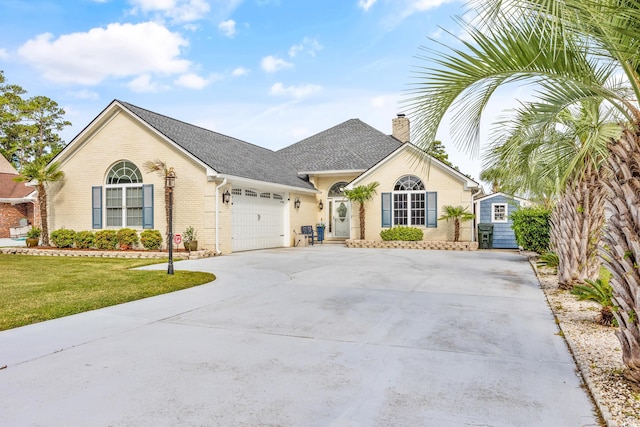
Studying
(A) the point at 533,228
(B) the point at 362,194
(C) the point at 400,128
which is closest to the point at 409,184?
(B) the point at 362,194

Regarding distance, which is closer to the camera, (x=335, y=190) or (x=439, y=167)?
(x=439, y=167)

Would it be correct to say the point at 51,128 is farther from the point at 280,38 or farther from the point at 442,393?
the point at 442,393

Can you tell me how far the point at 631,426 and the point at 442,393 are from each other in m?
1.20

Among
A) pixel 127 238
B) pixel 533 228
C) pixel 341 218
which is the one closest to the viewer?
pixel 533 228

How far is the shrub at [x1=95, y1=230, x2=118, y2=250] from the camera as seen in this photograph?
14.8m

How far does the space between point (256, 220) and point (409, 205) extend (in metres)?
6.70

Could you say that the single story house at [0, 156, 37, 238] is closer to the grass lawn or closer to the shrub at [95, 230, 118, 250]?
the shrub at [95, 230, 118, 250]

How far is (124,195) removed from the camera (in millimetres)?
15219

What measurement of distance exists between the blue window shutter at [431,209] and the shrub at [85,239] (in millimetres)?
13370

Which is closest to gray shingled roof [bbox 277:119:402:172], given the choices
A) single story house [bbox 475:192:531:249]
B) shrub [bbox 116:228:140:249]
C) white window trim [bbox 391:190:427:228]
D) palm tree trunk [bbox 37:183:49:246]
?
white window trim [bbox 391:190:427:228]

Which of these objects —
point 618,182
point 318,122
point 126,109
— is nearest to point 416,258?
point 618,182

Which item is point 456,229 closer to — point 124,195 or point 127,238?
point 127,238

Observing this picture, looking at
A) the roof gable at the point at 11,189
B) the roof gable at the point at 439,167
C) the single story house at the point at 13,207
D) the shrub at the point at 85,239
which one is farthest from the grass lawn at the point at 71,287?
the roof gable at the point at 11,189

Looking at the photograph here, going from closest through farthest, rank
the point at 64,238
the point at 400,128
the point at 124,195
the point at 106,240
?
1. the point at 106,240
2. the point at 124,195
3. the point at 64,238
4. the point at 400,128
